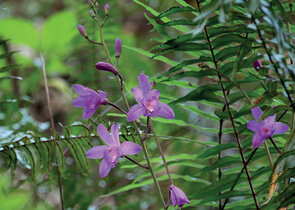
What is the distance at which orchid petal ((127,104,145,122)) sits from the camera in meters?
0.56

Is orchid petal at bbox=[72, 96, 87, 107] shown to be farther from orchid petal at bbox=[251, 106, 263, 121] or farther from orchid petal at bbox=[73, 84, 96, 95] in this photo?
orchid petal at bbox=[251, 106, 263, 121]

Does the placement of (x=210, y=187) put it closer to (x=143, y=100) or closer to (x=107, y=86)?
(x=143, y=100)

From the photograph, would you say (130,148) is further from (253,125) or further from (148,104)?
(253,125)

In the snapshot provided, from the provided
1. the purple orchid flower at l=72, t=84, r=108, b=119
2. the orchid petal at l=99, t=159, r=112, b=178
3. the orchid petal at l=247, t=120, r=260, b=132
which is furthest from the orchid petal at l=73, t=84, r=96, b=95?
the orchid petal at l=247, t=120, r=260, b=132

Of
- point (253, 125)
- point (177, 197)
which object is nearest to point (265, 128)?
point (253, 125)

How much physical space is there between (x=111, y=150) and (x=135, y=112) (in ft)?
0.25

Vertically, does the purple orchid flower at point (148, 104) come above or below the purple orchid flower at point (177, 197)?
above

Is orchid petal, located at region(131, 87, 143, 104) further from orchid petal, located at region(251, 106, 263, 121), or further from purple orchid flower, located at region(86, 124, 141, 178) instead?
orchid petal, located at region(251, 106, 263, 121)

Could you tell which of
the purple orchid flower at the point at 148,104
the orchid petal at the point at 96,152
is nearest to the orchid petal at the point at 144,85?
the purple orchid flower at the point at 148,104

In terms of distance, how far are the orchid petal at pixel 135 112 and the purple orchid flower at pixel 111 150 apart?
0.14 feet

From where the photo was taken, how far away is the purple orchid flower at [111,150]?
1.93ft

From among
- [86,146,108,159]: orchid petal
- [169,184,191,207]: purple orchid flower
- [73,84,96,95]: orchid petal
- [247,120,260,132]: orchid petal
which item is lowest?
[169,184,191,207]: purple orchid flower

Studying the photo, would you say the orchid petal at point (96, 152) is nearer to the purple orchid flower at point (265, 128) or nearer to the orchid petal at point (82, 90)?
the orchid petal at point (82, 90)

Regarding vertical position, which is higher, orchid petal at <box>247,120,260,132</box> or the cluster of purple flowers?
the cluster of purple flowers
